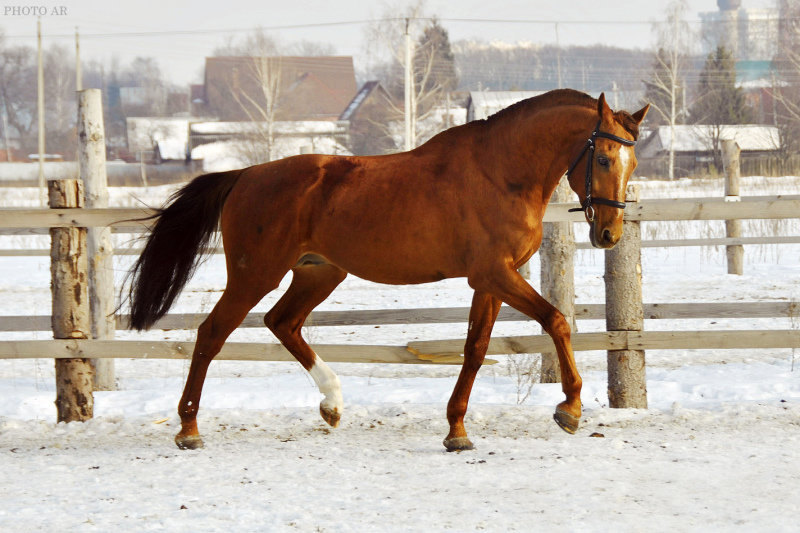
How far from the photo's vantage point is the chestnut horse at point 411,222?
4.46 meters

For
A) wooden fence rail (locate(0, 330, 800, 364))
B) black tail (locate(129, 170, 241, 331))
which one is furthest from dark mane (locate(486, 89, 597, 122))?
black tail (locate(129, 170, 241, 331))

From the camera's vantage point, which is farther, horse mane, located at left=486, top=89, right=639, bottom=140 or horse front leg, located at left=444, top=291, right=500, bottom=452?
horse front leg, located at left=444, top=291, right=500, bottom=452

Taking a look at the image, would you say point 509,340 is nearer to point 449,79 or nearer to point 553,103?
point 553,103

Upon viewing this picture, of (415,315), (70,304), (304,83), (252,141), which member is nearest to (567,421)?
(415,315)

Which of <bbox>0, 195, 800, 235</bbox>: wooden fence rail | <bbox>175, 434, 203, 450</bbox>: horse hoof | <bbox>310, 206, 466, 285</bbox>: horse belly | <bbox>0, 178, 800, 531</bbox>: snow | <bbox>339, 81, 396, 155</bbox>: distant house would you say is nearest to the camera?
<bbox>0, 178, 800, 531</bbox>: snow

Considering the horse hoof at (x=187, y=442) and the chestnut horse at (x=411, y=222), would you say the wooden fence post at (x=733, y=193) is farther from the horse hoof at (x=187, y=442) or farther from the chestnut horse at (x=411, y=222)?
the horse hoof at (x=187, y=442)

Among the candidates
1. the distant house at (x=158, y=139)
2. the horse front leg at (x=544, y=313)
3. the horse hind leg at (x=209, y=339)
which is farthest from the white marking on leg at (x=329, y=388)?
the distant house at (x=158, y=139)

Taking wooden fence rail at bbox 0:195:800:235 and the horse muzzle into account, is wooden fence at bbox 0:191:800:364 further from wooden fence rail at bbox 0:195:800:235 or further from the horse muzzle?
the horse muzzle

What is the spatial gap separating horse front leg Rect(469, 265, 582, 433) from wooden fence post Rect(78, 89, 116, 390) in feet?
11.0

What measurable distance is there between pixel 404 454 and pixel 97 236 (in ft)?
11.0

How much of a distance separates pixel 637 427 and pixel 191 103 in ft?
286

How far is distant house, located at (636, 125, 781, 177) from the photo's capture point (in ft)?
138

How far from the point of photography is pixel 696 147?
44.8 m

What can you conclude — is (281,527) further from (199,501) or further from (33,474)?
(33,474)
